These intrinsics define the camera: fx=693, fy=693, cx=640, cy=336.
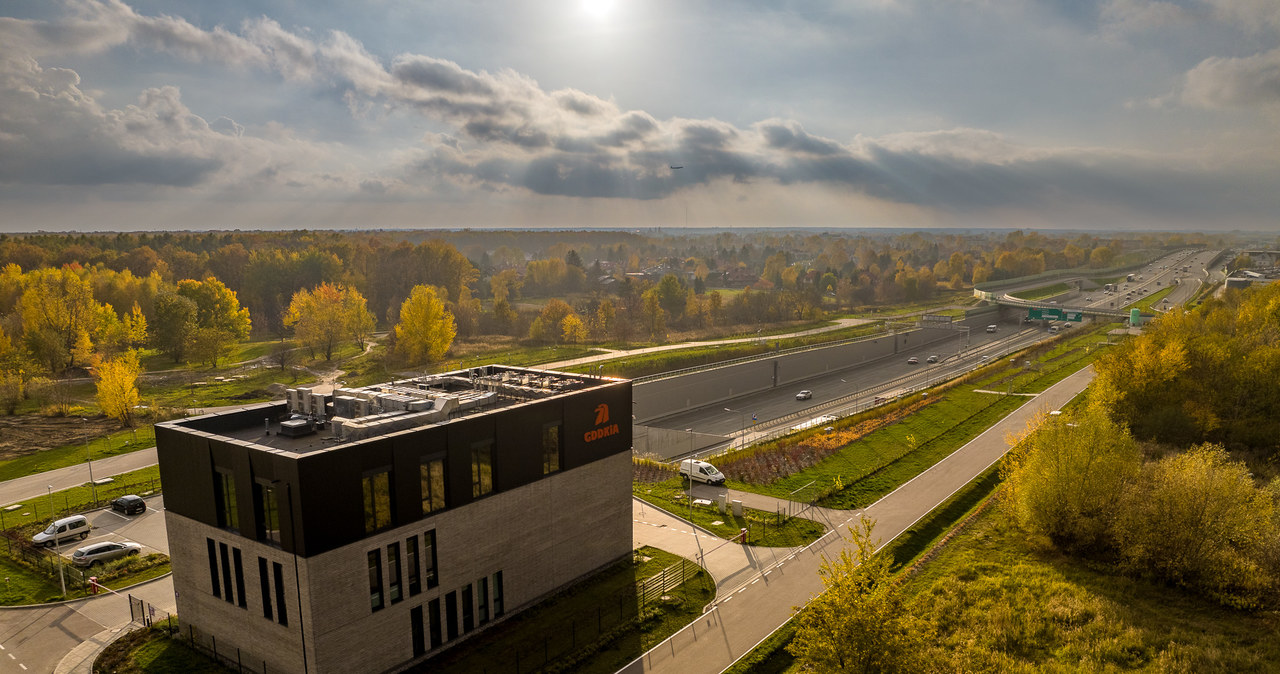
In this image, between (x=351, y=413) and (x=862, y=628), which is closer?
(x=862, y=628)

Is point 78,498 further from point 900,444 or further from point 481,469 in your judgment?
point 900,444

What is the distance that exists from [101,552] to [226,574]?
15.9 meters

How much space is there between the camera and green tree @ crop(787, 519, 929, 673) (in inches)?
763

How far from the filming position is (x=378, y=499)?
2397 centimetres

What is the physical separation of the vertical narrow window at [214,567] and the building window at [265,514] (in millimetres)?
3347

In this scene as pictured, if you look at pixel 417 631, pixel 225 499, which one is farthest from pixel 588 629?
pixel 225 499

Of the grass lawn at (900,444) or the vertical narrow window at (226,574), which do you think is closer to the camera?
the vertical narrow window at (226,574)

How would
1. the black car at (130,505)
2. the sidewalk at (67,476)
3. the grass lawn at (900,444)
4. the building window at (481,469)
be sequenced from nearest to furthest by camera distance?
the building window at (481,469)
the black car at (130,505)
the grass lawn at (900,444)
the sidewalk at (67,476)

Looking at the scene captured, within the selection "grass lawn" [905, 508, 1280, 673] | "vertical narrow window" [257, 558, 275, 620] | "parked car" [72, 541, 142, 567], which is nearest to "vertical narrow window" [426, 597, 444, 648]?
"vertical narrow window" [257, 558, 275, 620]

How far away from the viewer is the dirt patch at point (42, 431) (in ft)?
183

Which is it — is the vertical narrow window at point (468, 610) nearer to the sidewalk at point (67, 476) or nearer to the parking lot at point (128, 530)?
the parking lot at point (128, 530)

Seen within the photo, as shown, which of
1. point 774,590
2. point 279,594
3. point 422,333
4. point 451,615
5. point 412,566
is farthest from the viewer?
point 422,333

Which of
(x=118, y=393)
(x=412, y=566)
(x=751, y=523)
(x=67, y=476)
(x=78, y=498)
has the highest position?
(x=412, y=566)

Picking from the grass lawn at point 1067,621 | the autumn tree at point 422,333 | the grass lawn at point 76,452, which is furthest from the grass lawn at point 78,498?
the grass lawn at point 1067,621
